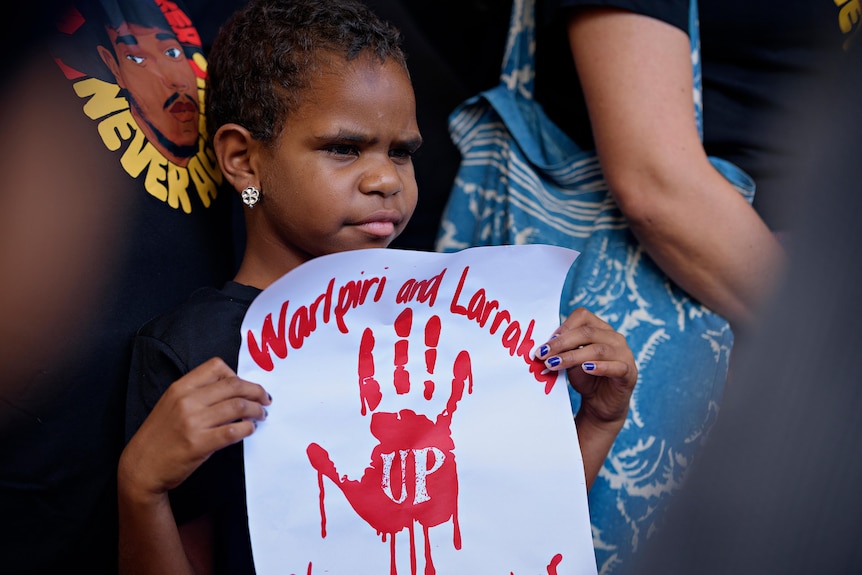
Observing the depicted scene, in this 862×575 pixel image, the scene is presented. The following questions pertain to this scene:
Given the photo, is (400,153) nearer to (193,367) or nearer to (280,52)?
(280,52)

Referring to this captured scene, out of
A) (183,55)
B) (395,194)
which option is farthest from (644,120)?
(183,55)

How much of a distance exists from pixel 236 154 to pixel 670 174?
576 mm

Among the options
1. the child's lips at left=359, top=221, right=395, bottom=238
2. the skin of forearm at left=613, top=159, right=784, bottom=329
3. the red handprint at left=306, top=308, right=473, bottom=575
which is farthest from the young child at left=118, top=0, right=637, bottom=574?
the skin of forearm at left=613, top=159, right=784, bottom=329

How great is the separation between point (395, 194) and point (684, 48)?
48cm

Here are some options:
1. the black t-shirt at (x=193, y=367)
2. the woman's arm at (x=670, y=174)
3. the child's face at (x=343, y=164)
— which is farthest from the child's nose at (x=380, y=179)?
the woman's arm at (x=670, y=174)

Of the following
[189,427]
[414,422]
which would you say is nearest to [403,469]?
[414,422]

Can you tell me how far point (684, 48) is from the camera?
1.16 meters

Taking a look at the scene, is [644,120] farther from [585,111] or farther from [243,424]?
[243,424]

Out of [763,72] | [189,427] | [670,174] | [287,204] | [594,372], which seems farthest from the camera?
[763,72]

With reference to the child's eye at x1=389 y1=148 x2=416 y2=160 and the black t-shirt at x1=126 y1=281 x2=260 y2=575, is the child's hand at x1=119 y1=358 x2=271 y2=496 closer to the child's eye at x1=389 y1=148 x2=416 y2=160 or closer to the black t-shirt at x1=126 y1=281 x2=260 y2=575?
the black t-shirt at x1=126 y1=281 x2=260 y2=575

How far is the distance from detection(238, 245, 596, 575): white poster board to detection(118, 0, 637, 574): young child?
48 mm

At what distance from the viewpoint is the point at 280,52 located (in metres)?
1.03

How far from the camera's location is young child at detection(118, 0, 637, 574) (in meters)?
0.92

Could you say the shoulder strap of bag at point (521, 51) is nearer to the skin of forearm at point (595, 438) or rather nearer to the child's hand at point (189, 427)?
the skin of forearm at point (595, 438)
